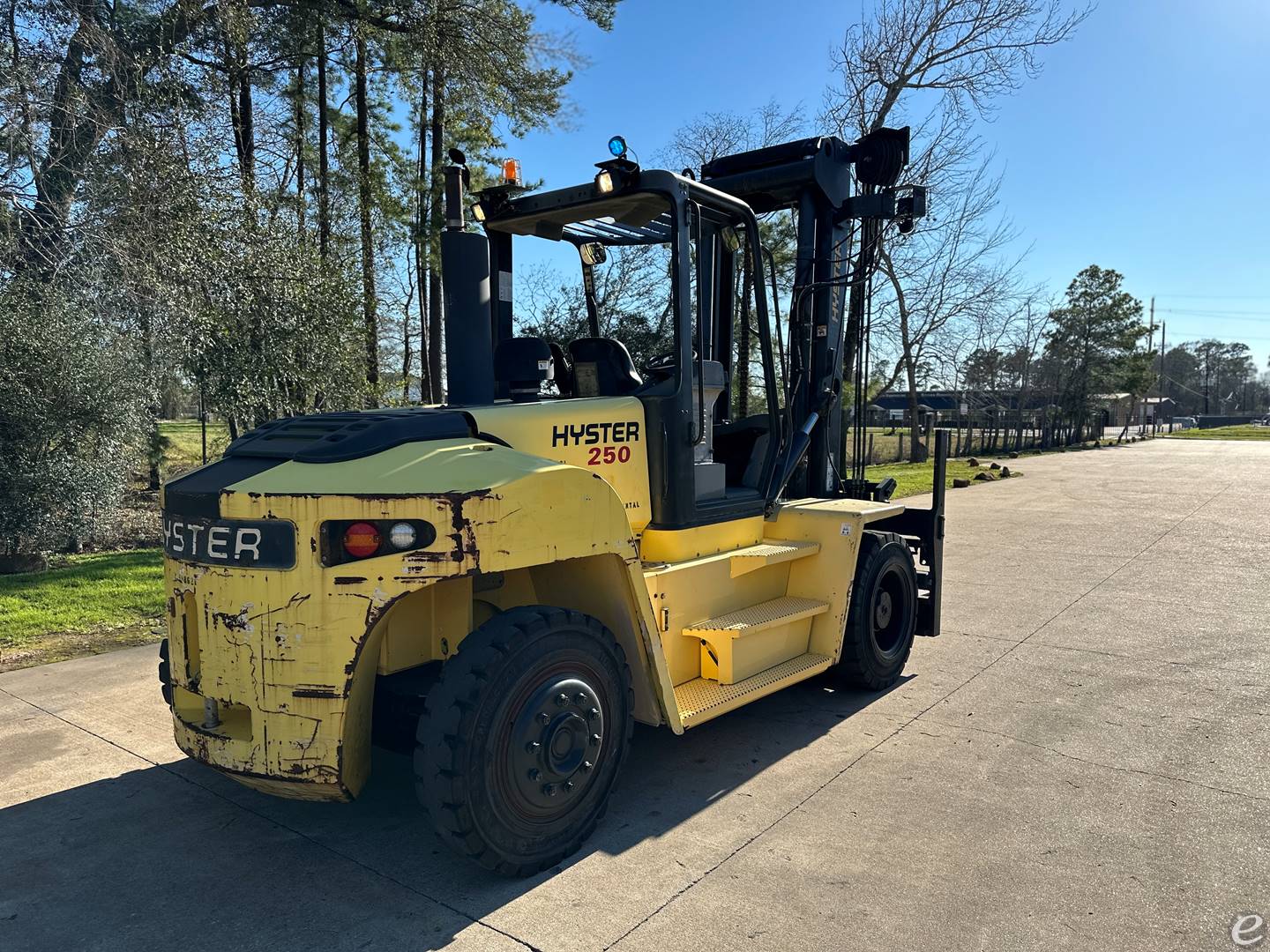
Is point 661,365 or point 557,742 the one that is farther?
point 661,365

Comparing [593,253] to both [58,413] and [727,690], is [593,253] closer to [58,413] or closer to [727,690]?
[727,690]

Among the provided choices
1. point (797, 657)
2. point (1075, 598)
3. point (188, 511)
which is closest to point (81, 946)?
point (188, 511)

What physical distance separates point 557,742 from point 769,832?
1.09 m

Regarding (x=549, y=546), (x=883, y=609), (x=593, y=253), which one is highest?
(x=593, y=253)

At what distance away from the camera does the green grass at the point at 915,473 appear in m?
19.3

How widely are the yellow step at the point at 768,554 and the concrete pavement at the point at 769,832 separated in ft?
3.26

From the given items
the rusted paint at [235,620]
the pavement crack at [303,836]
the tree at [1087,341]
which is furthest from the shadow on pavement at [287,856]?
the tree at [1087,341]

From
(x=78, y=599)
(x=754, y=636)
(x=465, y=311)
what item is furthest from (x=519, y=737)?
(x=78, y=599)

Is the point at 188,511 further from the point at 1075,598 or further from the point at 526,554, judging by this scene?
the point at 1075,598

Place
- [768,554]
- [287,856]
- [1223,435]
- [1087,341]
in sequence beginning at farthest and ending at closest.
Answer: [1223,435] → [1087,341] → [768,554] → [287,856]

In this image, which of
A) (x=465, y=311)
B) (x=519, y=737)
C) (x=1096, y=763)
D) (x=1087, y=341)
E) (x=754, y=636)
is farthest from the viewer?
(x=1087, y=341)

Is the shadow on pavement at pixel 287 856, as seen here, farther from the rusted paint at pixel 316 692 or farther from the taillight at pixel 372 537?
the taillight at pixel 372 537

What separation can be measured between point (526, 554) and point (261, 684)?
3.44ft

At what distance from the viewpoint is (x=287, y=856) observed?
3.46 metres
